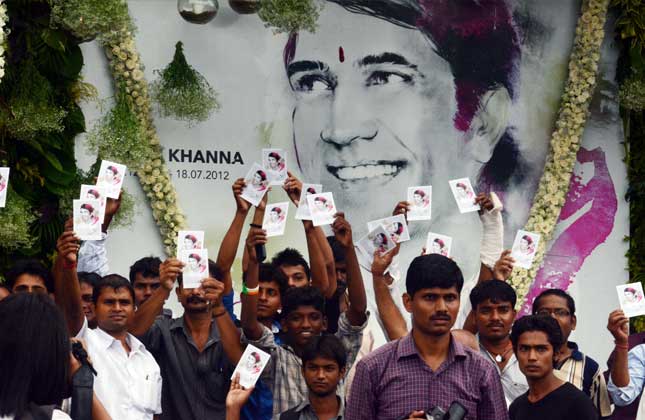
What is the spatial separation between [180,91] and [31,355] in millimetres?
5502

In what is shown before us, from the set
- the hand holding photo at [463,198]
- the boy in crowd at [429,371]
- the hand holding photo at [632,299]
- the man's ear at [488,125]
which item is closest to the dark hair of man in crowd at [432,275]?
the boy in crowd at [429,371]

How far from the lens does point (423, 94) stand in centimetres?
1038

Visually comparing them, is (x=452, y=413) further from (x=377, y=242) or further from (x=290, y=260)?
(x=290, y=260)

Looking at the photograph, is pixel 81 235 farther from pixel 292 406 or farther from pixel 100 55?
pixel 100 55

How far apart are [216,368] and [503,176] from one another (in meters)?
4.05

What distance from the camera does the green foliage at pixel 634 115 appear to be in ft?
34.0

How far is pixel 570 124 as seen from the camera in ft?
34.3

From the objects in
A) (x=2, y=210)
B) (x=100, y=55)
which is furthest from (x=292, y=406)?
(x=100, y=55)

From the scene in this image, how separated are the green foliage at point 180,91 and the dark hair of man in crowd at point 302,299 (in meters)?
2.89

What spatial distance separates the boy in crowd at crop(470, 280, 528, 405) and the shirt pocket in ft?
5.66

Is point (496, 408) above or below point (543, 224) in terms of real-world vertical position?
below

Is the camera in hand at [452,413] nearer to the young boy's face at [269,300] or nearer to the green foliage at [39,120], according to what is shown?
the young boy's face at [269,300]

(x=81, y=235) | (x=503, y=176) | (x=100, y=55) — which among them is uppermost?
(x=100, y=55)

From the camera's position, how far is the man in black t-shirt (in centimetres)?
631
